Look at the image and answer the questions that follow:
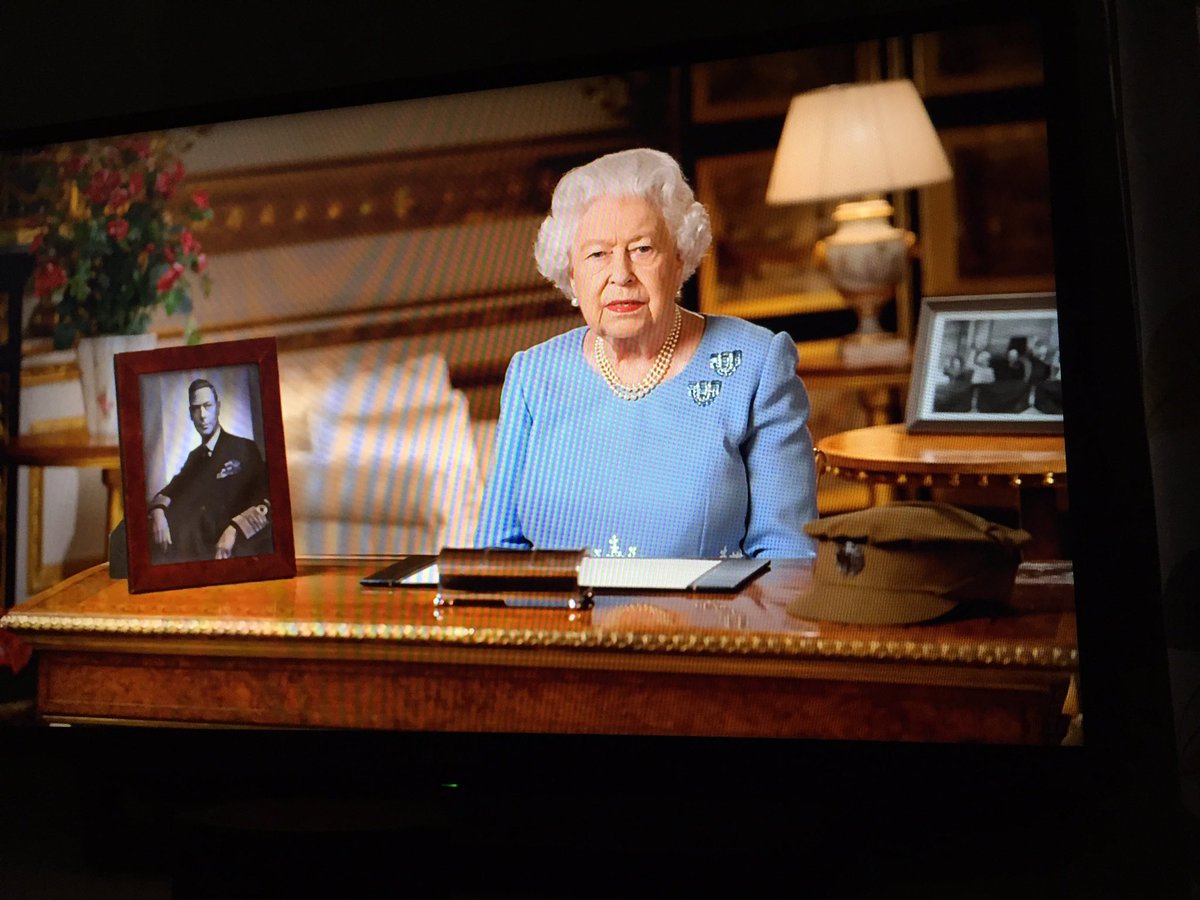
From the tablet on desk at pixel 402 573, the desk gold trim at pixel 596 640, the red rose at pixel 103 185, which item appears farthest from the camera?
the red rose at pixel 103 185

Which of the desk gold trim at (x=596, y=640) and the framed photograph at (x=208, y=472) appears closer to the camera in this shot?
the desk gold trim at (x=596, y=640)

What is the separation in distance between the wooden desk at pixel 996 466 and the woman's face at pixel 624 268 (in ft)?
1.27

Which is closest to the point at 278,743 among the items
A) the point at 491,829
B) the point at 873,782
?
the point at 491,829

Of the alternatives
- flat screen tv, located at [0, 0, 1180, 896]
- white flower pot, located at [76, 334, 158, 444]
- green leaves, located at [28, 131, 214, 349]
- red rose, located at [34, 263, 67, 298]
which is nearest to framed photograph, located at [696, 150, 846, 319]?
flat screen tv, located at [0, 0, 1180, 896]

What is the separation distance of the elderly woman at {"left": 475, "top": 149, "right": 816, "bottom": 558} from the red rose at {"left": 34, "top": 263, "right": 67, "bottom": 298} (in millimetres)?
900

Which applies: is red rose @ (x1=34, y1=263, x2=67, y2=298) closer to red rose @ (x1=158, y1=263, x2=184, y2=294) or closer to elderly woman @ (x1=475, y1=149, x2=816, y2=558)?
red rose @ (x1=158, y1=263, x2=184, y2=294)

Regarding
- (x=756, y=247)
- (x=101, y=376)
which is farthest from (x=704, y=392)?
(x=101, y=376)

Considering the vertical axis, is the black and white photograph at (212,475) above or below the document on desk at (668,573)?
above

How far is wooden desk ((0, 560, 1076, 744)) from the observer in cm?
169

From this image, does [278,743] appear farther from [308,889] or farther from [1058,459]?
[1058,459]

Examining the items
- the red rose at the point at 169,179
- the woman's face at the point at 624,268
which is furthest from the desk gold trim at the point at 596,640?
the red rose at the point at 169,179

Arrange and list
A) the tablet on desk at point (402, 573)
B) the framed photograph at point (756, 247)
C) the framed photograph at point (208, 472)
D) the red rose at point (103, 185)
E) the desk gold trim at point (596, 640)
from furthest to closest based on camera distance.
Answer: the red rose at point (103, 185) → the framed photograph at point (208, 472) → the tablet on desk at point (402, 573) → the framed photograph at point (756, 247) → the desk gold trim at point (596, 640)

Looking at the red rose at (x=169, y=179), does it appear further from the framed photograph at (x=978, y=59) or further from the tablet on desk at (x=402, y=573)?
the framed photograph at (x=978, y=59)

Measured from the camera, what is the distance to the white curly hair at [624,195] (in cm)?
184
